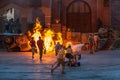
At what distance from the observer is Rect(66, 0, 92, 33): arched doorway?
45.4m

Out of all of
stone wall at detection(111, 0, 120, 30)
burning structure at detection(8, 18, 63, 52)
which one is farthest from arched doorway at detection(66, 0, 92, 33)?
burning structure at detection(8, 18, 63, 52)

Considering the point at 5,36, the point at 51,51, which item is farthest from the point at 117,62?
the point at 5,36

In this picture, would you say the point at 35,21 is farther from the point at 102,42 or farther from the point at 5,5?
the point at 102,42

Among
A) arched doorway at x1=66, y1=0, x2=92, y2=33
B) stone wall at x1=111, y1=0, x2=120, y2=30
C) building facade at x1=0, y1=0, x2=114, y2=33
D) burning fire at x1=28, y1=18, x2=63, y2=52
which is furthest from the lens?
arched doorway at x1=66, y1=0, x2=92, y2=33

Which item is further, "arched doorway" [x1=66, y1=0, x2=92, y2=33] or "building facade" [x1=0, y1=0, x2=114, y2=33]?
"arched doorway" [x1=66, y1=0, x2=92, y2=33]

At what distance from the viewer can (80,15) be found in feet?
149

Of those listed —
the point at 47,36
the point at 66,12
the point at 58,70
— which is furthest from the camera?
the point at 66,12

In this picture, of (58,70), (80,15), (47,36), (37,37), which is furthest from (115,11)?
(58,70)

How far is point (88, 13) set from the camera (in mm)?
45406

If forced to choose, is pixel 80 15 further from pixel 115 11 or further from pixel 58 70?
pixel 58 70

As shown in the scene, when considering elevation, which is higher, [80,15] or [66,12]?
[66,12]

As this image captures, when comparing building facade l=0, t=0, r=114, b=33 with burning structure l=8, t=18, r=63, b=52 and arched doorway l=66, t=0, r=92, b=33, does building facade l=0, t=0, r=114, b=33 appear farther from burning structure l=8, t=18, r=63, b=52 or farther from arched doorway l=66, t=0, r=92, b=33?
burning structure l=8, t=18, r=63, b=52

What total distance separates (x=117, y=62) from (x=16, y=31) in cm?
2054

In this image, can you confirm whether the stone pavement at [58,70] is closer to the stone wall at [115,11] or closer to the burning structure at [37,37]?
the burning structure at [37,37]
